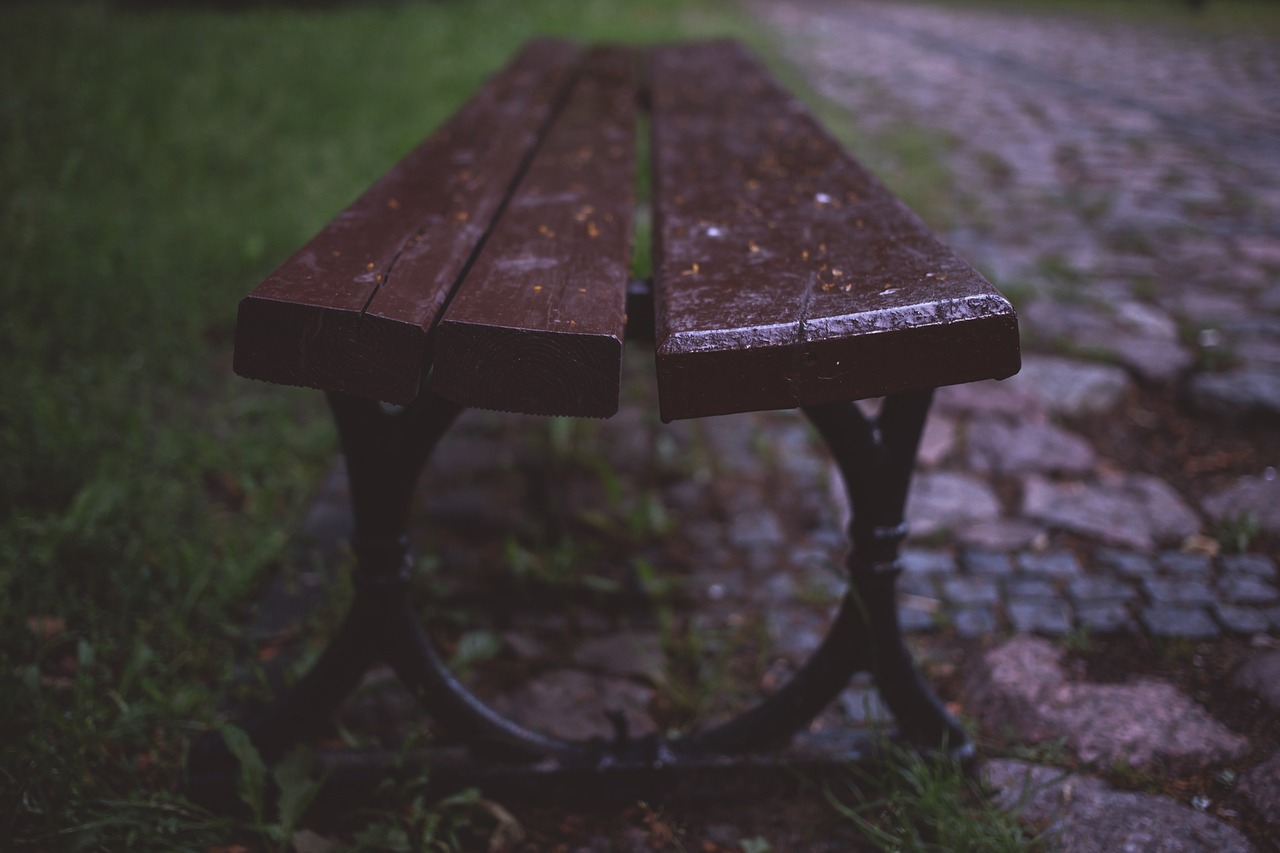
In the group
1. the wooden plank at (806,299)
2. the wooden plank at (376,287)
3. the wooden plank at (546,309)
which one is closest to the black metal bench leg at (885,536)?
the wooden plank at (806,299)

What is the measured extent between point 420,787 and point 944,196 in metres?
3.78

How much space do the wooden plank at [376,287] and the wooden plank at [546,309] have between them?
41mm

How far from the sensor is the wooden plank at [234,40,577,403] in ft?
3.72

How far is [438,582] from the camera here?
2066 mm

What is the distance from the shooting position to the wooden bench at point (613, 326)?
1084 millimetres

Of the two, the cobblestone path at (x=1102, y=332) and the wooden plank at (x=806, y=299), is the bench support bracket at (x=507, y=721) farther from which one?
the cobblestone path at (x=1102, y=332)

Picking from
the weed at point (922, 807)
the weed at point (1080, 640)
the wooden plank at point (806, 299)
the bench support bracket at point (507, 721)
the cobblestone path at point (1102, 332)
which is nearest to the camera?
the wooden plank at point (806, 299)

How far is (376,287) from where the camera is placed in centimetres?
121

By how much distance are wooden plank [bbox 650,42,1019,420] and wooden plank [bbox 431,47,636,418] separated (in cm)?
7

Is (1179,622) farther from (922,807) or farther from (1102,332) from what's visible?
(1102,332)

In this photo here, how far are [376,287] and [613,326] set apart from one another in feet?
1.06

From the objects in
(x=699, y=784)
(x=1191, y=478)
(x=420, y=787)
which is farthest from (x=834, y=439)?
(x=1191, y=478)

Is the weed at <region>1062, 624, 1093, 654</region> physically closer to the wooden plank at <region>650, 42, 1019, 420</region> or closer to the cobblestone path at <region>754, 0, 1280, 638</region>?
the cobblestone path at <region>754, 0, 1280, 638</region>

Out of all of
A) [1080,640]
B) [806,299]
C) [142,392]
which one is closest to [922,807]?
[1080,640]
